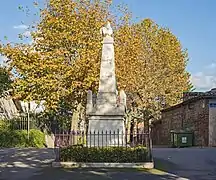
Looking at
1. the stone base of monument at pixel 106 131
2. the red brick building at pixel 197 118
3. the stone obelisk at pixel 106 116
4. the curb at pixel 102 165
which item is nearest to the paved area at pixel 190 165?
the curb at pixel 102 165

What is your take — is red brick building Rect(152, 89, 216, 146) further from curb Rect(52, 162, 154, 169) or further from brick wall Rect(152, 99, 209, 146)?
curb Rect(52, 162, 154, 169)

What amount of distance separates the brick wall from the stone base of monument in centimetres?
1135

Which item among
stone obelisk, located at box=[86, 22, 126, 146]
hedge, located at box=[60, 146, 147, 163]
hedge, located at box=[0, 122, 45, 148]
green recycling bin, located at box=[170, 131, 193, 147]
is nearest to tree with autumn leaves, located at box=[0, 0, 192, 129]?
hedge, located at box=[0, 122, 45, 148]

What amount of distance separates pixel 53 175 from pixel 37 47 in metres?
15.6

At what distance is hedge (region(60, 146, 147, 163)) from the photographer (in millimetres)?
14508

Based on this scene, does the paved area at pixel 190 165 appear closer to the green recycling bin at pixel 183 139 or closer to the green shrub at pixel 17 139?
the green recycling bin at pixel 183 139

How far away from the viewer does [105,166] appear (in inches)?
565

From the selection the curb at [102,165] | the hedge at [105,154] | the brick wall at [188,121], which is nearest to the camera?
the curb at [102,165]

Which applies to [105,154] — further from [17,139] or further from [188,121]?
[188,121]

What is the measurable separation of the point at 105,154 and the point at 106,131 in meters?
1.54

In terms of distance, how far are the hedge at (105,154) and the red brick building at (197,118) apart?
39.1 feet

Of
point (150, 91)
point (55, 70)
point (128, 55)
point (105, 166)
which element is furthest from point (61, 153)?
point (150, 91)

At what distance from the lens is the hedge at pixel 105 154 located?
14508mm

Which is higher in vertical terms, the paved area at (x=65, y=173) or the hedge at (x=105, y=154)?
the hedge at (x=105, y=154)
